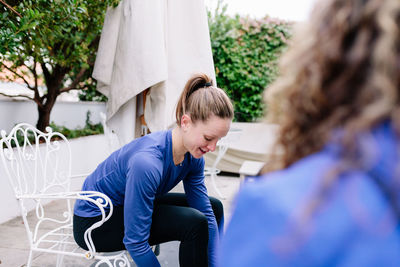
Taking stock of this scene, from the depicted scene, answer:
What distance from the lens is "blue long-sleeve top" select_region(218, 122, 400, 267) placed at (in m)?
0.55

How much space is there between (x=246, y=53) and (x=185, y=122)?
4464mm

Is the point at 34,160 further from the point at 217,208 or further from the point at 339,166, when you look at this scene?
the point at 339,166

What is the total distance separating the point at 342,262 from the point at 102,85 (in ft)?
8.55

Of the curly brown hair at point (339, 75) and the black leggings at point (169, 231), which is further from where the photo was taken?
the black leggings at point (169, 231)

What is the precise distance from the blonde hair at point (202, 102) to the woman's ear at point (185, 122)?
2 centimetres

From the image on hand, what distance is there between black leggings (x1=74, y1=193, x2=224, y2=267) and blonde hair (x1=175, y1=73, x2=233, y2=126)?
0.45 m

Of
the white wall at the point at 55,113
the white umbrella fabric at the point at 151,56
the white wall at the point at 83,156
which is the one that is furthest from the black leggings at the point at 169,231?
the white wall at the point at 55,113

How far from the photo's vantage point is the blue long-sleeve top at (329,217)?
0.55m

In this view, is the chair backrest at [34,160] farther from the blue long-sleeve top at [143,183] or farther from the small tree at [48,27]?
the small tree at [48,27]

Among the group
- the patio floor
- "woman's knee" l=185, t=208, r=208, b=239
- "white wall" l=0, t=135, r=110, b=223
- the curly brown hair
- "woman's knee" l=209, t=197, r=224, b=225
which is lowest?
the patio floor

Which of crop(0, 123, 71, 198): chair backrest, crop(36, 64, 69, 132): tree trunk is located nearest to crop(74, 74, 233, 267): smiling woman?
crop(0, 123, 71, 198): chair backrest

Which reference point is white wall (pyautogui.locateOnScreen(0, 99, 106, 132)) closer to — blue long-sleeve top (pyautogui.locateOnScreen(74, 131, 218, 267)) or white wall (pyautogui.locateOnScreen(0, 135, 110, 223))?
white wall (pyautogui.locateOnScreen(0, 135, 110, 223))

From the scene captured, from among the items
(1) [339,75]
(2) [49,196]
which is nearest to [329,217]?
(1) [339,75]

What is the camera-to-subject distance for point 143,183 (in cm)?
160
